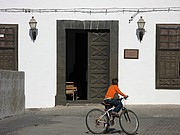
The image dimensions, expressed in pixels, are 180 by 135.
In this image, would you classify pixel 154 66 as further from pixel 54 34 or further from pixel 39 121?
pixel 39 121

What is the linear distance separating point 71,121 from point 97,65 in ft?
15.1

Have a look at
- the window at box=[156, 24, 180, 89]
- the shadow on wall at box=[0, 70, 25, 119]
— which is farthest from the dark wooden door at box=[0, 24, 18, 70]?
the window at box=[156, 24, 180, 89]

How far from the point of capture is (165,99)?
17656mm

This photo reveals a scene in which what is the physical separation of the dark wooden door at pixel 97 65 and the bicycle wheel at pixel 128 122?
259 inches

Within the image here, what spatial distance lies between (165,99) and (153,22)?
128 inches

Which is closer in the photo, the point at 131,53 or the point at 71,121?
the point at 71,121

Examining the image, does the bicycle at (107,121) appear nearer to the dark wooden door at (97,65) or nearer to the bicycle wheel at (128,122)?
the bicycle wheel at (128,122)

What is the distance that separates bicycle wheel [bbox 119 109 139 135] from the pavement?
0.30m

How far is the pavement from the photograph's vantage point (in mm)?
11750

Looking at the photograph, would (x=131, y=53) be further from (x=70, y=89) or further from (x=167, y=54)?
(x=70, y=89)

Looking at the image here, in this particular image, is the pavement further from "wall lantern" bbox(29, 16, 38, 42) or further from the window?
"wall lantern" bbox(29, 16, 38, 42)

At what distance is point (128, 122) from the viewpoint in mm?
11391

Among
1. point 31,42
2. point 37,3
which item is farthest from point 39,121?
point 37,3

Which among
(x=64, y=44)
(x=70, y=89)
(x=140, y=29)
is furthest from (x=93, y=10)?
(x=70, y=89)
